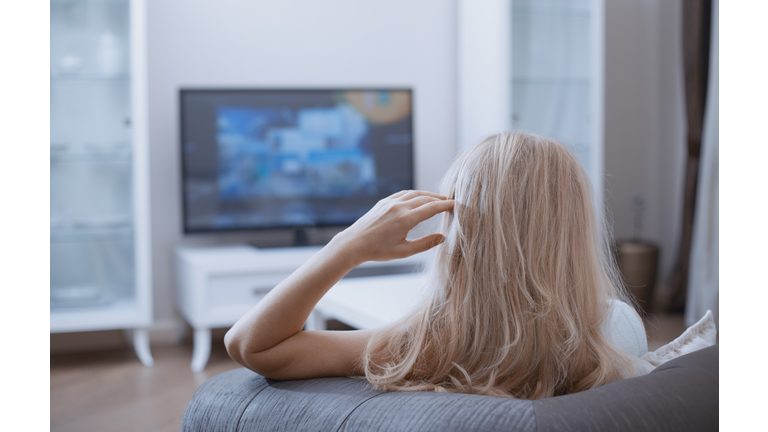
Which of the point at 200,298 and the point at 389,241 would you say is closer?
the point at 389,241

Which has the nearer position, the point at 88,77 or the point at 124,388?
the point at 124,388

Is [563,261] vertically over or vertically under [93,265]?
over

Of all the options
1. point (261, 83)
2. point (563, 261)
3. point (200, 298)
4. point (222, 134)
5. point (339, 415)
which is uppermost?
point (261, 83)

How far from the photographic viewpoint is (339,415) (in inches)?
25.0

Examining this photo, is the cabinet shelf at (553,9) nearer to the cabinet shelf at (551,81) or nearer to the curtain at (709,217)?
the cabinet shelf at (551,81)

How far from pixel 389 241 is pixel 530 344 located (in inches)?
8.2

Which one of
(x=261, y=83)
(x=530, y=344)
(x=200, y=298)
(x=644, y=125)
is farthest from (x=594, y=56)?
(x=530, y=344)

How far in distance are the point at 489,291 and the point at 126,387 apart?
2.27m

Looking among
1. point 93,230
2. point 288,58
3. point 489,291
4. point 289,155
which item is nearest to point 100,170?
point 93,230

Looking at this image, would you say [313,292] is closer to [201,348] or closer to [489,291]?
[489,291]

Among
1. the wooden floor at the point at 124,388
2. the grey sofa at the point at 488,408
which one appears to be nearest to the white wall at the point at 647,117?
the wooden floor at the point at 124,388

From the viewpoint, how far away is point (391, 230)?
74 centimetres
